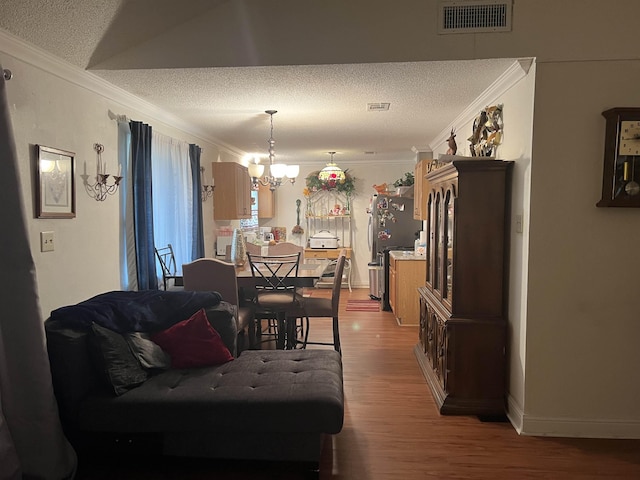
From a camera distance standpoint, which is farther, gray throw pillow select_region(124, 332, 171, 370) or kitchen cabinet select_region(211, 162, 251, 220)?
kitchen cabinet select_region(211, 162, 251, 220)

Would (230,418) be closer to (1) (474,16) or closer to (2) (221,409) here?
(2) (221,409)

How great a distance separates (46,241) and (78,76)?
1109mm

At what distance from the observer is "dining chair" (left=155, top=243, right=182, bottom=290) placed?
3.98 m

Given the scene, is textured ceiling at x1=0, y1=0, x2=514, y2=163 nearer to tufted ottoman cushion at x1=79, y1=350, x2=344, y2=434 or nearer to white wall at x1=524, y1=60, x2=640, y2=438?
white wall at x1=524, y1=60, x2=640, y2=438

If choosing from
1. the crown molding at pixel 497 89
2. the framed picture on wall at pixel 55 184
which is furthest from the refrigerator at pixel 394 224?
the framed picture on wall at pixel 55 184

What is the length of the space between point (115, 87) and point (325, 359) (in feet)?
8.14

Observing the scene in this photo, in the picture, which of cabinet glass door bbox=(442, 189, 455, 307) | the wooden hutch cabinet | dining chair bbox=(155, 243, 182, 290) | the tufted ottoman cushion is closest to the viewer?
the tufted ottoman cushion

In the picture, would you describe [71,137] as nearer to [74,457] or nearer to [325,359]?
[74,457]

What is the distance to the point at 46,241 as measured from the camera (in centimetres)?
258

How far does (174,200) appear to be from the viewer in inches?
173

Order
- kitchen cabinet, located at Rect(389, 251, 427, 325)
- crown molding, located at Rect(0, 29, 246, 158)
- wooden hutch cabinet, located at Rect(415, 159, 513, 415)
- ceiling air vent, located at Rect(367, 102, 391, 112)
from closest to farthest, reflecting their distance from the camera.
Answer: crown molding, located at Rect(0, 29, 246, 158) < wooden hutch cabinet, located at Rect(415, 159, 513, 415) < ceiling air vent, located at Rect(367, 102, 391, 112) < kitchen cabinet, located at Rect(389, 251, 427, 325)

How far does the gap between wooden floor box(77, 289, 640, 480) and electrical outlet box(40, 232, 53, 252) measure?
1.21m

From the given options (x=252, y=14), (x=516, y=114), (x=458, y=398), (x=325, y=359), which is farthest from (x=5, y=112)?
(x=458, y=398)

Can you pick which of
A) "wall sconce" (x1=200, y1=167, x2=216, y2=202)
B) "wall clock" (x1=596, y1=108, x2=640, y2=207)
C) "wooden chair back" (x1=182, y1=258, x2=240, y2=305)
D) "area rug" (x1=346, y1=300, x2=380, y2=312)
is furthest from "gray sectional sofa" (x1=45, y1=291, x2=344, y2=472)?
"area rug" (x1=346, y1=300, x2=380, y2=312)
